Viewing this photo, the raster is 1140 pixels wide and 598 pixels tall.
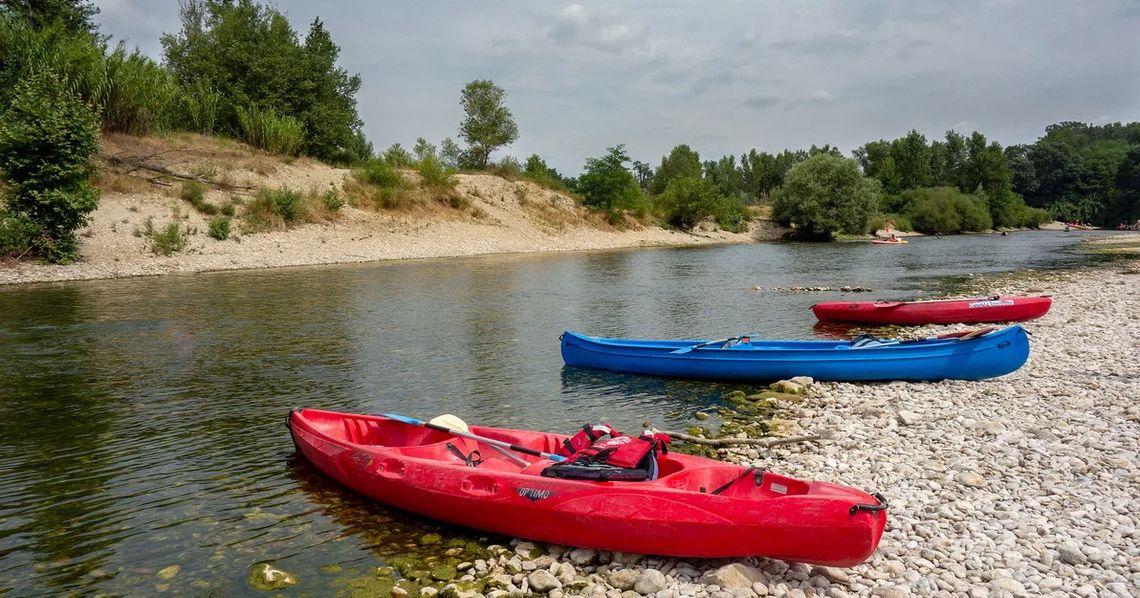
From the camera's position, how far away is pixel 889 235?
77.8 meters

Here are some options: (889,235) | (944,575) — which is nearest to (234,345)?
(944,575)

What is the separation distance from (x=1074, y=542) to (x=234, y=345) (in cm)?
1735

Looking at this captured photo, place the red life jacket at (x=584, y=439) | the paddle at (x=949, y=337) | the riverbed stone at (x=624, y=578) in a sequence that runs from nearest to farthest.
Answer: the riverbed stone at (x=624, y=578)
the red life jacket at (x=584, y=439)
the paddle at (x=949, y=337)

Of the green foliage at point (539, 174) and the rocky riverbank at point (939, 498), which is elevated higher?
the green foliage at point (539, 174)

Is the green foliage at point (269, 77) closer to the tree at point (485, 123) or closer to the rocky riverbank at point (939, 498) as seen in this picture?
the tree at point (485, 123)

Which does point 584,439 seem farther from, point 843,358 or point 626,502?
Result: point 843,358

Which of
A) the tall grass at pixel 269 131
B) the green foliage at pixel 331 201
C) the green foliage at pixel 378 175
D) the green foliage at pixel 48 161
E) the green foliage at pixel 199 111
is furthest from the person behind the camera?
the green foliage at pixel 378 175

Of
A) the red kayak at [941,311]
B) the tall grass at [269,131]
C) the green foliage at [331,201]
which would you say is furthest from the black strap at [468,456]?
the tall grass at [269,131]

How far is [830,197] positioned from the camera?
81.1m

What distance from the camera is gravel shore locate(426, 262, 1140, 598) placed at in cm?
599

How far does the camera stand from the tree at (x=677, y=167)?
112875mm

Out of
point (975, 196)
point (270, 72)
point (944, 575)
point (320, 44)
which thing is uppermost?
point (320, 44)

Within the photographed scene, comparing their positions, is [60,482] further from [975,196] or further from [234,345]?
[975,196]

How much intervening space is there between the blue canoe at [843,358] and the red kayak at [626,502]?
6226 mm
